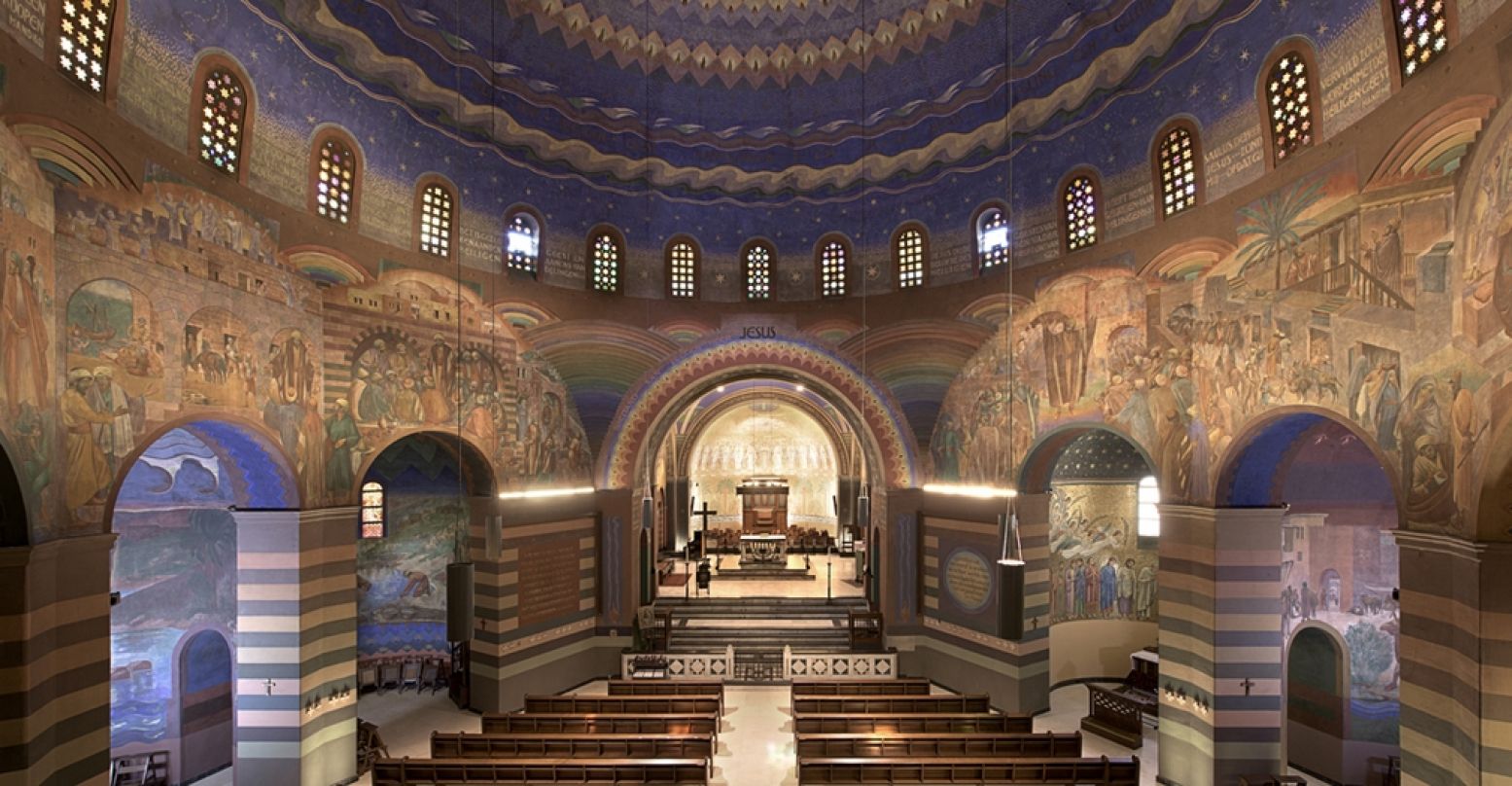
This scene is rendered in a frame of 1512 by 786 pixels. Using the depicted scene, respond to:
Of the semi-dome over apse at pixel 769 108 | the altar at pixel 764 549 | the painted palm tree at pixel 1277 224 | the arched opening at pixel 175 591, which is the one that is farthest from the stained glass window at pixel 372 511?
the painted palm tree at pixel 1277 224

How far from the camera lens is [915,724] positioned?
13.6 m

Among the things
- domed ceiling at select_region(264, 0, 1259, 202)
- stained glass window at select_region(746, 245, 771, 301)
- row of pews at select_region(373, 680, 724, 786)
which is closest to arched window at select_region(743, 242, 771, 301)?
stained glass window at select_region(746, 245, 771, 301)

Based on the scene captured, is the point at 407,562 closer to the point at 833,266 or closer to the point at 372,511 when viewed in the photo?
the point at 372,511

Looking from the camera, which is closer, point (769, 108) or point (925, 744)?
point (925, 744)

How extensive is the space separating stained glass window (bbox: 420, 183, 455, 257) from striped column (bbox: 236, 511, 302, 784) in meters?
6.34

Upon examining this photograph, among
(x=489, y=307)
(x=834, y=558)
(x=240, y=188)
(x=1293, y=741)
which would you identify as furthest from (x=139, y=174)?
(x=834, y=558)

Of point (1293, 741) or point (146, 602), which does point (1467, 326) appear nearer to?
point (1293, 741)

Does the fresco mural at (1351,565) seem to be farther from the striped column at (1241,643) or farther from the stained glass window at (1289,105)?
the stained glass window at (1289,105)

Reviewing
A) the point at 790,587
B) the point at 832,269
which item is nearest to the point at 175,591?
the point at 832,269

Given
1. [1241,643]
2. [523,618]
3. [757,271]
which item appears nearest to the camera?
[1241,643]

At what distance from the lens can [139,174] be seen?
9.70 meters

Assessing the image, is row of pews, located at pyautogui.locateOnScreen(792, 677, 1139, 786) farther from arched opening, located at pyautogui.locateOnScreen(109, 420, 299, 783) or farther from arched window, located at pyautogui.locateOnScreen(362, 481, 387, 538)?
arched window, located at pyautogui.locateOnScreen(362, 481, 387, 538)

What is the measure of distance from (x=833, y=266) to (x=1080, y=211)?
699 centimetres

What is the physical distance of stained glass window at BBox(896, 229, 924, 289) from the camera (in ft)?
61.9
